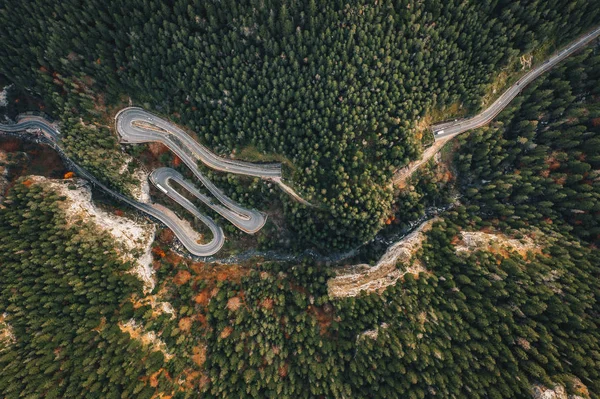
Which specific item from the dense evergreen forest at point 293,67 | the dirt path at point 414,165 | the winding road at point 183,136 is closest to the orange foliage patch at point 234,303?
the winding road at point 183,136

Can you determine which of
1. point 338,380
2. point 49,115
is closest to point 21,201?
point 49,115

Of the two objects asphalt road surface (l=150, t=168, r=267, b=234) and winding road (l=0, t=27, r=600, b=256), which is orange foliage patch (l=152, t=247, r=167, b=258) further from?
winding road (l=0, t=27, r=600, b=256)

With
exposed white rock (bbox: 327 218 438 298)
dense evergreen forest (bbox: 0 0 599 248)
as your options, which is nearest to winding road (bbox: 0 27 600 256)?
dense evergreen forest (bbox: 0 0 599 248)

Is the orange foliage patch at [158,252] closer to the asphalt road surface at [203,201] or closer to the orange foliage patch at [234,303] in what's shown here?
the asphalt road surface at [203,201]

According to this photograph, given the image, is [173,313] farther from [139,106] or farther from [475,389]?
[475,389]

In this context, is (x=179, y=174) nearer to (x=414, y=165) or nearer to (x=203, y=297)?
(x=203, y=297)
